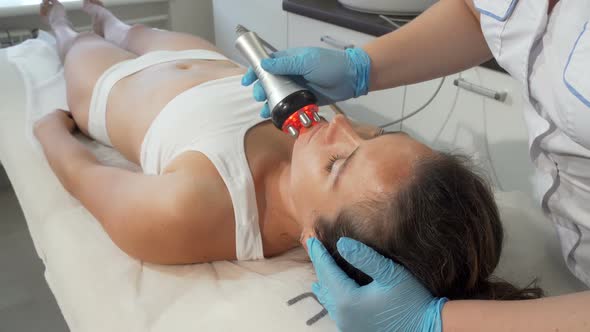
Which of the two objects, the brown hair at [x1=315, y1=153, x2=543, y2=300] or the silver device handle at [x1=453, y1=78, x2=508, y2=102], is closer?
the brown hair at [x1=315, y1=153, x2=543, y2=300]

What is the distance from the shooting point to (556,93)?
0.68 m

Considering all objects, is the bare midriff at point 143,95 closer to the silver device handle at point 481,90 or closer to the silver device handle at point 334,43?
the silver device handle at point 334,43

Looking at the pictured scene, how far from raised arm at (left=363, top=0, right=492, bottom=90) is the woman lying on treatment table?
0.74 ft

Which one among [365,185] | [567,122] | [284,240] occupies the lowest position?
[284,240]

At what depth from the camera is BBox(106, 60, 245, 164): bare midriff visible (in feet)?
4.13

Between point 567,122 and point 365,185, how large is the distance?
329 mm

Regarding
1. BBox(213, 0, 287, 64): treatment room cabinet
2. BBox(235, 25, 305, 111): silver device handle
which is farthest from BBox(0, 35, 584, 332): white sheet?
BBox(213, 0, 287, 64): treatment room cabinet

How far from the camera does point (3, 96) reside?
5.00 feet

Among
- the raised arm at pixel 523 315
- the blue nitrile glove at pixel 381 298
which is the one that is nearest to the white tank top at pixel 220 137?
the blue nitrile glove at pixel 381 298

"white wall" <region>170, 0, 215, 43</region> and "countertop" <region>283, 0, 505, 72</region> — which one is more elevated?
"countertop" <region>283, 0, 505, 72</region>

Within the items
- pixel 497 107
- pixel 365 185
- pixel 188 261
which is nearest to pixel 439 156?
A: pixel 365 185

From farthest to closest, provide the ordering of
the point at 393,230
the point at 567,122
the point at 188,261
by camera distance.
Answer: the point at 188,261 < the point at 393,230 < the point at 567,122

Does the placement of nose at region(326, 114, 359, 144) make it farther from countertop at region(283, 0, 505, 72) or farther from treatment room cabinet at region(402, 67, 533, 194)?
countertop at region(283, 0, 505, 72)

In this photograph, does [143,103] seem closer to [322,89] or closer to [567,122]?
[322,89]
